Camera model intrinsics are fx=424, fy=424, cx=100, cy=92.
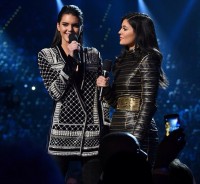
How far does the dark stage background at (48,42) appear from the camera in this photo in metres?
8.26

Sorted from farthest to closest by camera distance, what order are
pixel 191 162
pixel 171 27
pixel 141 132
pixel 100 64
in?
pixel 171 27
pixel 191 162
pixel 100 64
pixel 141 132

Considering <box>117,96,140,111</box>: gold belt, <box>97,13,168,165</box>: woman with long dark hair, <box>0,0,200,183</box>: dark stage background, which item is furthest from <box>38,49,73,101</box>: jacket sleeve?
<box>0,0,200,183</box>: dark stage background

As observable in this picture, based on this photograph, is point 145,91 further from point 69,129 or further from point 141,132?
point 69,129

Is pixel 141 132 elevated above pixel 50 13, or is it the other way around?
pixel 50 13

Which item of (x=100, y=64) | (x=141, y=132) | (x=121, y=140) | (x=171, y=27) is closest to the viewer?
(x=121, y=140)

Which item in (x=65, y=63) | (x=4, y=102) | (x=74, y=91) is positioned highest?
(x=65, y=63)

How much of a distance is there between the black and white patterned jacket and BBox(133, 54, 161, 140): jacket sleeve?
0.30m

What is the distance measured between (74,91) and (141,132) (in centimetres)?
50

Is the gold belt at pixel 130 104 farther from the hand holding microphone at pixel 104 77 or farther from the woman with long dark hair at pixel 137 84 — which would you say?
the hand holding microphone at pixel 104 77

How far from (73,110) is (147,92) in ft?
1.59

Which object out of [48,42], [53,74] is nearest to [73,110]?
[53,74]

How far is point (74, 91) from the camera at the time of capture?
271 cm

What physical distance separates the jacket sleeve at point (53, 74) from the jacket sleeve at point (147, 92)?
483 millimetres

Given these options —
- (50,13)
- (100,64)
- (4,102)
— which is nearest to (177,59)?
(50,13)
